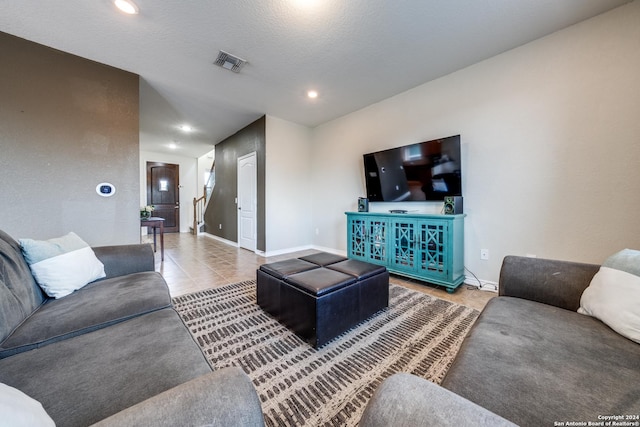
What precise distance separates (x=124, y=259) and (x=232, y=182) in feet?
12.7

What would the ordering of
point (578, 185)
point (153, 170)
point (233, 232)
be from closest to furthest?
point (578, 185)
point (233, 232)
point (153, 170)

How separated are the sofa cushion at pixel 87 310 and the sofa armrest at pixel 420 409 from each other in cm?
128

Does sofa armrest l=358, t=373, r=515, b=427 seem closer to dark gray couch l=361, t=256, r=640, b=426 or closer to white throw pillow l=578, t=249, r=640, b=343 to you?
dark gray couch l=361, t=256, r=640, b=426

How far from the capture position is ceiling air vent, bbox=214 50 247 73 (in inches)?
100

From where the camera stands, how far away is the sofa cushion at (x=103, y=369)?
0.64 meters

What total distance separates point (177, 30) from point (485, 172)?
3531mm

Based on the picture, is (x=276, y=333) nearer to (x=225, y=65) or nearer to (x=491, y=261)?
(x=491, y=261)

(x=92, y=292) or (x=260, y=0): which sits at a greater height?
(x=260, y=0)

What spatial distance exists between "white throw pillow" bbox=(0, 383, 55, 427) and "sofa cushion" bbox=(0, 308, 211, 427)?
18 centimetres

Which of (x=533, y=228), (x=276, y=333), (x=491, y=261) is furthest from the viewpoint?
(x=491, y=261)

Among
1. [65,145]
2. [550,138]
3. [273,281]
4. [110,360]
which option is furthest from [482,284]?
[65,145]

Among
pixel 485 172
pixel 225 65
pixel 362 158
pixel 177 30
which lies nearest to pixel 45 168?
pixel 177 30

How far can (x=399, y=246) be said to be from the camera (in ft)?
9.82

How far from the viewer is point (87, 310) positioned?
1.18 m
